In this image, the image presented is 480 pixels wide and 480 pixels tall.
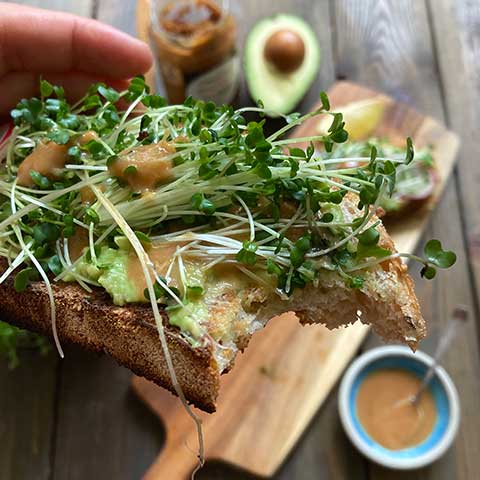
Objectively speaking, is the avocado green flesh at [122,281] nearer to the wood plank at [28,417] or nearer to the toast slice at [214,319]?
the toast slice at [214,319]

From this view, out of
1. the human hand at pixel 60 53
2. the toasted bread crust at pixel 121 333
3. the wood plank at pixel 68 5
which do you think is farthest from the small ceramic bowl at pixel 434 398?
the wood plank at pixel 68 5

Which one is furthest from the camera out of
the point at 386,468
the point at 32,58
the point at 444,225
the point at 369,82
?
the point at 369,82

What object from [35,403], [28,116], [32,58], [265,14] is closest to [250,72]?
[265,14]

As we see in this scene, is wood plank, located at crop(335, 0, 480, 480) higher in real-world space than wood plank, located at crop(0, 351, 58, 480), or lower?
higher

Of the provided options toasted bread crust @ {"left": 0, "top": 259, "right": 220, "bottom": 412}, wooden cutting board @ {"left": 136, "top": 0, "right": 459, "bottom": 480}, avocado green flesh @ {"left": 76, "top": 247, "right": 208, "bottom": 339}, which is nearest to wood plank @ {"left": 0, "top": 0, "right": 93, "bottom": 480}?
wooden cutting board @ {"left": 136, "top": 0, "right": 459, "bottom": 480}

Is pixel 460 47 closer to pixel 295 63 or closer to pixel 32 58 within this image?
pixel 295 63

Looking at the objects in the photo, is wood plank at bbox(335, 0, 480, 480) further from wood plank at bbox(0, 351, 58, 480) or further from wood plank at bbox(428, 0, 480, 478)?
wood plank at bbox(0, 351, 58, 480)

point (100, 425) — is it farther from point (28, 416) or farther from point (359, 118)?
point (359, 118)
